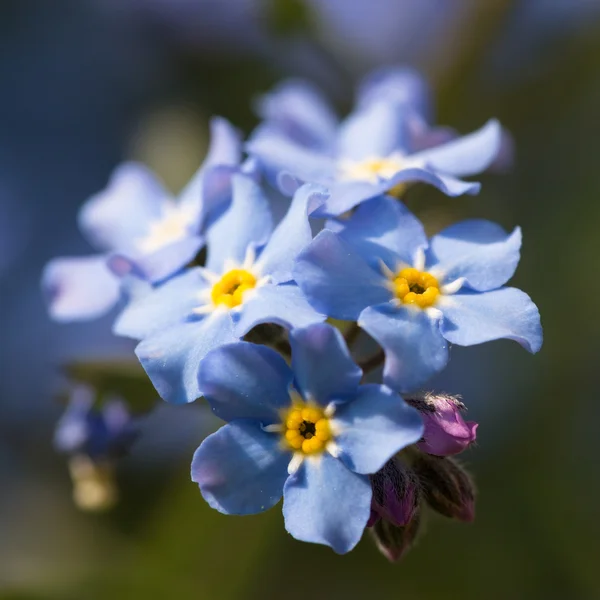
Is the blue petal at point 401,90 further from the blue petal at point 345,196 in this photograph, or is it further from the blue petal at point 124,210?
the blue petal at point 345,196

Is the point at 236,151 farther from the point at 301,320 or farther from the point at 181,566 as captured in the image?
the point at 181,566

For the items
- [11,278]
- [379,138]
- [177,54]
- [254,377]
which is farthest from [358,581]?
[177,54]

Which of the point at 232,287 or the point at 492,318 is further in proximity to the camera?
the point at 232,287

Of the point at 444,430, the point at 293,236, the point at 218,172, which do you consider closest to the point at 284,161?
the point at 218,172

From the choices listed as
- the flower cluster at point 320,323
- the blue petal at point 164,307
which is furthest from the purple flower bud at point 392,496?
the blue petal at point 164,307

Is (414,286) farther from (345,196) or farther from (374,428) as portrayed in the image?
(374,428)
